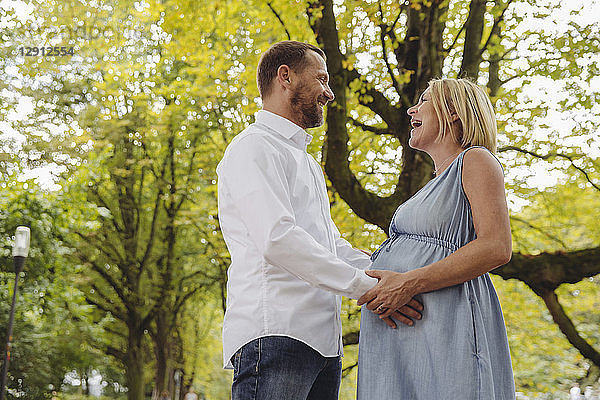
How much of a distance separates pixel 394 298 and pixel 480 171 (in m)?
0.49

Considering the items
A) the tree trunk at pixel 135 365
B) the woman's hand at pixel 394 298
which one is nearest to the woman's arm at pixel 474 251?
the woman's hand at pixel 394 298

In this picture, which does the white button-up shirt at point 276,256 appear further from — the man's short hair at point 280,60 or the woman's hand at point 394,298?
the man's short hair at point 280,60

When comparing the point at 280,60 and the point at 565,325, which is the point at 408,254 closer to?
the point at 280,60

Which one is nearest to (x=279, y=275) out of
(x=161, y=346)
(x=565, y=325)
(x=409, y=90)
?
(x=409, y=90)

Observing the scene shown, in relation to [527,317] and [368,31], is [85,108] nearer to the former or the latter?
[368,31]

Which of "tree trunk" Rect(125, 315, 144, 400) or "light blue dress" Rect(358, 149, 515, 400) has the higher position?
"tree trunk" Rect(125, 315, 144, 400)

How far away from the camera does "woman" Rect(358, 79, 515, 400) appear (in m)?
2.02

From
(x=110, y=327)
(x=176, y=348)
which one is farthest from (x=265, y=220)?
(x=176, y=348)

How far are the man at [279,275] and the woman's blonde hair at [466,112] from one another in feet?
1.70

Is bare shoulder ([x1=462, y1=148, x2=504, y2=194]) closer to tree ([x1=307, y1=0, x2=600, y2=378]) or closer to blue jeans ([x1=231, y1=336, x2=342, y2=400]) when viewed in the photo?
blue jeans ([x1=231, y1=336, x2=342, y2=400])

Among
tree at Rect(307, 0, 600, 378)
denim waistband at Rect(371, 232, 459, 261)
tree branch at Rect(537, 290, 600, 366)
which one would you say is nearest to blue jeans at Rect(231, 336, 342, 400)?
denim waistband at Rect(371, 232, 459, 261)

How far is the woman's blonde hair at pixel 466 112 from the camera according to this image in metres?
2.31

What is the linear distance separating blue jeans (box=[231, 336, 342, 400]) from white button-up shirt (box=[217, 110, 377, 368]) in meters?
0.03

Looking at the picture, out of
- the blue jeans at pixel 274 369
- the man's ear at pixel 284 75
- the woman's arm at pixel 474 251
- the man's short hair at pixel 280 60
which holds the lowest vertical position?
the blue jeans at pixel 274 369
